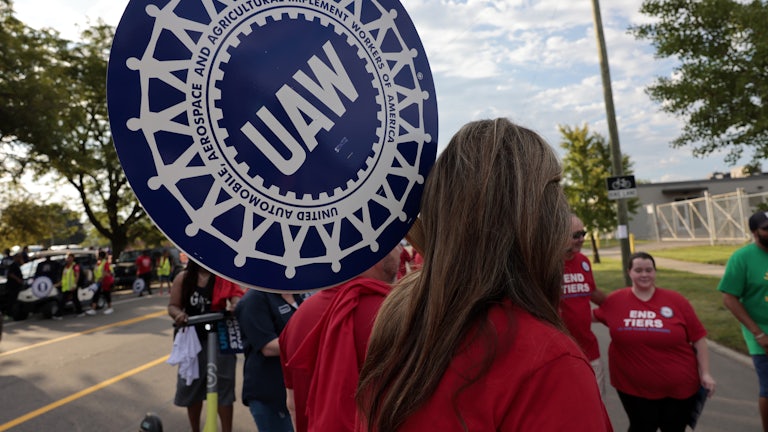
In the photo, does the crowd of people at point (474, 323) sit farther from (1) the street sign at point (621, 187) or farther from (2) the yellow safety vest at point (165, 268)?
(2) the yellow safety vest at point (165, 268)

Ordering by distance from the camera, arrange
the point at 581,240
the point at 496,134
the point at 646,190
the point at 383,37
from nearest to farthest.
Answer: the point at 496,134
the point at 383,37
the point at 581,240
the point at 646,190

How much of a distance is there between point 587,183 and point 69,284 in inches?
752

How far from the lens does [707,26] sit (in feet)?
33.7

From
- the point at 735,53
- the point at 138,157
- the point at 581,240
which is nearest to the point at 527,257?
the point at 138,157

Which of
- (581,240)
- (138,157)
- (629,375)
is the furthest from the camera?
(581,240)

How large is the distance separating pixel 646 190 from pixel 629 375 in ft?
164

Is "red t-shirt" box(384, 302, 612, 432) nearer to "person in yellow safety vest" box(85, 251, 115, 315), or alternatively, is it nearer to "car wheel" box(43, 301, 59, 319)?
"car wheel" box(43, 301, 59, 319)

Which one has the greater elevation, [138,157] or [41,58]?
[41,58]

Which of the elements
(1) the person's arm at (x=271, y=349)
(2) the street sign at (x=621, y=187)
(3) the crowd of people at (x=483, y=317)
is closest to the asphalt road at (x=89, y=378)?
(1) the person's arm at (x=271, y=349)

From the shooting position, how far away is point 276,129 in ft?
3.86

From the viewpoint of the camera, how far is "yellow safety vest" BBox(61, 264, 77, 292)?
1381 cm

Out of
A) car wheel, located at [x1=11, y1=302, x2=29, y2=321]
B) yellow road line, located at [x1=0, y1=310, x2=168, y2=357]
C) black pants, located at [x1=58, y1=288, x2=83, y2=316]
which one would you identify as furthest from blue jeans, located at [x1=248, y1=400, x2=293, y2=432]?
car wheel, located at [x1=11, y1=302, x2=29, y2=321]

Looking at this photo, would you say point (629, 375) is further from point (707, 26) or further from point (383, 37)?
point (707, 26)

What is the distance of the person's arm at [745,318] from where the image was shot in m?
4.09
